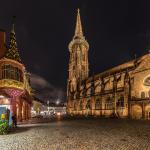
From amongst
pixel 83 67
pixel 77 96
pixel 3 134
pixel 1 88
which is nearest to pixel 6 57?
pixel 1 88

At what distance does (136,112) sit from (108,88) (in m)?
20.5

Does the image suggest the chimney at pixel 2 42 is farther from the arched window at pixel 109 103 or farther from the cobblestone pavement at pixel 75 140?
the arched window at pixel 109 103

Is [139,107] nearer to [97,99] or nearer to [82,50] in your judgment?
[97,99]

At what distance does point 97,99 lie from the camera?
230ft

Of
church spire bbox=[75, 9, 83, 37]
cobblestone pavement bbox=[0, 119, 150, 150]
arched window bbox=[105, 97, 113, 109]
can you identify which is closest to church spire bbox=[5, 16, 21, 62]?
cobblestone pavement bbox=[0, 119, 150, 150]

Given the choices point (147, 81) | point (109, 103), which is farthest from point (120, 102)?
point (147, 81)

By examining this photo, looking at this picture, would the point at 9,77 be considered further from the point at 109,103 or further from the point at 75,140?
the point at 109,103

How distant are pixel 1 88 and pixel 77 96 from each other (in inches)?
2267

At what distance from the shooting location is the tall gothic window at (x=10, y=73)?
97.8ft

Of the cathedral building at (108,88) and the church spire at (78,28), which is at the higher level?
the church spire at (78,28)

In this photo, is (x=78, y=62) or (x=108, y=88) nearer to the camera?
(x=108, y=88)

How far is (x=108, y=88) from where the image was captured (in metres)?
70.7

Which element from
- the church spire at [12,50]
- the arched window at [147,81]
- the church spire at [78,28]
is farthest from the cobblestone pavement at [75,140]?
the church spire at [78,28]

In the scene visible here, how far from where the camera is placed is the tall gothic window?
97.8 feet
